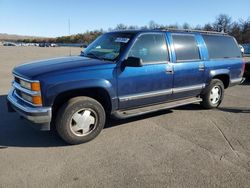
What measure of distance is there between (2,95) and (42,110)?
449 cm

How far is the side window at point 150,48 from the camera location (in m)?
5.25

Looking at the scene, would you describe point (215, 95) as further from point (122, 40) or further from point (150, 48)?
point (122, 40)

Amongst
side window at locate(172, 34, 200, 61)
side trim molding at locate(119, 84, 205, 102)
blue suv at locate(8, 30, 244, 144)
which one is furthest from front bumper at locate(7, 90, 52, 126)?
side window at locate(172, 34, 200, 61)

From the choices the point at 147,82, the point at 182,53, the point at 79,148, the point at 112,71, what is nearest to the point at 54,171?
the point at 79,148

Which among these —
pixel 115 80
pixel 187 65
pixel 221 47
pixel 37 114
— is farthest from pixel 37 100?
pixel 221 47

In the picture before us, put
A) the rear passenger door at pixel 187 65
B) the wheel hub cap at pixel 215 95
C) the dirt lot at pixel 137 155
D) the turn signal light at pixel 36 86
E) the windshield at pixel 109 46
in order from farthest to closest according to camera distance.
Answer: the wheel hub cap at pixel 215 95 < the rear passenger door at pixel 187 65 < the windshield at pixel 109 46 < the turn signal light at pixel 36 86 < the dirt lot at pixel 137 155

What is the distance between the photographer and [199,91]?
6578 millimetres

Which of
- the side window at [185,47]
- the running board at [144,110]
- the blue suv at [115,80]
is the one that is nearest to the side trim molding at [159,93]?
the blue suv at [115,80]

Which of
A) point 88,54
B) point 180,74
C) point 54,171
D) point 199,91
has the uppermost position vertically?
point 88,54

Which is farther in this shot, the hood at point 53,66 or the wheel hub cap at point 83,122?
the wheel hub cap at point 83,122

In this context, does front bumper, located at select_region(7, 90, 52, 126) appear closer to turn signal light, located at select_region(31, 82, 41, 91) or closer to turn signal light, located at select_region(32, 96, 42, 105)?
turn signal light, located at select_region(32, 96, 42, 105)

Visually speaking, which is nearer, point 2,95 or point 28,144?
point 28,144

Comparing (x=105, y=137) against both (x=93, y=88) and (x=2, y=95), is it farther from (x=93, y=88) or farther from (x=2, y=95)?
(x=2, y=95)

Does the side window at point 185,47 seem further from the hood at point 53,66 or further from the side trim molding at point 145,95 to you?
the hood at point 53,66
